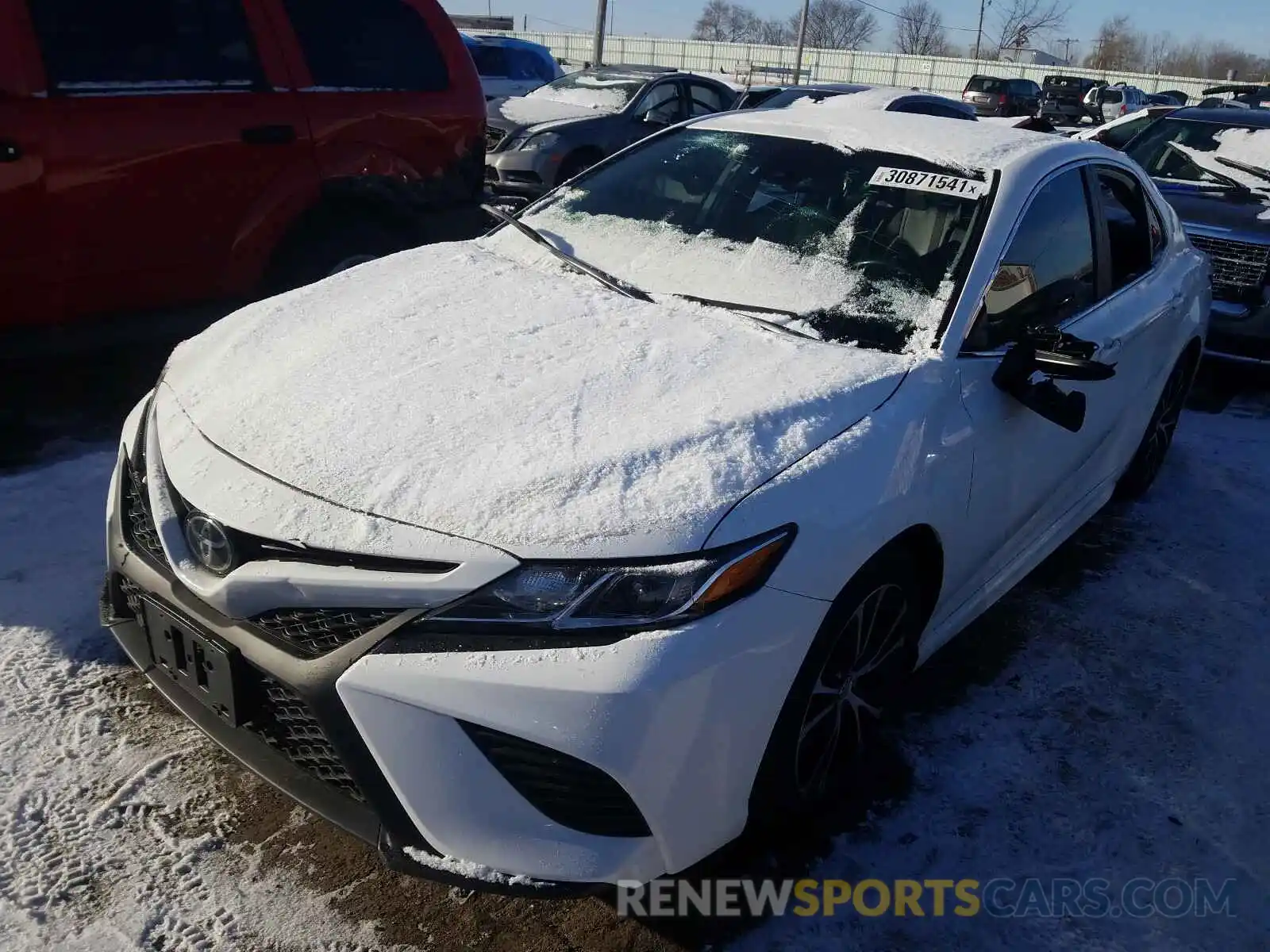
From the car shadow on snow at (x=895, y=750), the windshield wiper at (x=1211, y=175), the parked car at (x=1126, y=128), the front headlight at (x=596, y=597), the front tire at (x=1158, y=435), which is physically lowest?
the car shadow on snow at (x=895, y=750)

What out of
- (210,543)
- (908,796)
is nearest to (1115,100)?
(908,796)

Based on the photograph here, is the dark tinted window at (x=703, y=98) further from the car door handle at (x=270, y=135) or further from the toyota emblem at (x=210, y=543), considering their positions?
the toyota emblem at (x=210, y=543)

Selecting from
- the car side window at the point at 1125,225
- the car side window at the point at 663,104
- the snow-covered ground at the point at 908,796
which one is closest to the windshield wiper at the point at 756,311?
the snow-covered ground at the point at 908,796

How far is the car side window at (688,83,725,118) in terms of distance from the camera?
1246 cm

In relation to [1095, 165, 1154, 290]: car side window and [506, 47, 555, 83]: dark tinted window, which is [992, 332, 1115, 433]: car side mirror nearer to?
[1095, 165, 1154, 290]: car side window

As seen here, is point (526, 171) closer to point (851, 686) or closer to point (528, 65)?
point (528, 65)

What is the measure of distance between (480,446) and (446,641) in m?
0.45

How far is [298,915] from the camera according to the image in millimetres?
2184

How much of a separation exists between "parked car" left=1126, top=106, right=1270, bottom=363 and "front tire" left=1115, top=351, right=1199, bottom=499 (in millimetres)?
1758

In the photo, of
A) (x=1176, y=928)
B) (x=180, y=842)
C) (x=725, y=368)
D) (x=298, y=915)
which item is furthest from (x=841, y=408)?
(x=180, y=842)

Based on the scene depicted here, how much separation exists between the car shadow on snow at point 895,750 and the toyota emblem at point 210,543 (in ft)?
3.60

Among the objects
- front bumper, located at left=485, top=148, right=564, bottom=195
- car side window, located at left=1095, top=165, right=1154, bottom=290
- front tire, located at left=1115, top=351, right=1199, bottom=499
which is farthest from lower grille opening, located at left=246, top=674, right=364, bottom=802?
front bumper, located at left=485, top=148, right=564, bottom=195

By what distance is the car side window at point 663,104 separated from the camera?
11.7 m

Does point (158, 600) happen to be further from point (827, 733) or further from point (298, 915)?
point (827, 733)
